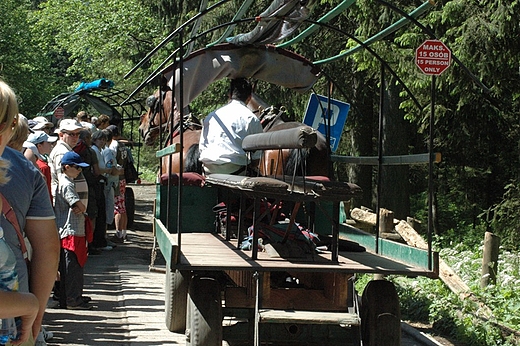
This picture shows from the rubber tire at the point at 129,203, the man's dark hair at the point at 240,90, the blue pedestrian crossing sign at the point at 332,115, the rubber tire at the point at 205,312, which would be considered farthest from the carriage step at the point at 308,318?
the rubber tire at the point at 129,203

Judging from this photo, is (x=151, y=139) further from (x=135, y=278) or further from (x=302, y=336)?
(x=302, y=336)

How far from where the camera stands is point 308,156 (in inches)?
371

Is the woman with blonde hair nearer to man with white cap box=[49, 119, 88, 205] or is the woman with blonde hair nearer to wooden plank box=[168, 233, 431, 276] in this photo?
wooden plank box=[168, 233, 431, 276]

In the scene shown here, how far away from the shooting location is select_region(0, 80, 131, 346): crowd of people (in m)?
3.28

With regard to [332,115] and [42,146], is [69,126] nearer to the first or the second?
[42,146]

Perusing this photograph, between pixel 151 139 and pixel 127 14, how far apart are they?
23.7 m

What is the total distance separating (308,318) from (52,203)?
9.05ft

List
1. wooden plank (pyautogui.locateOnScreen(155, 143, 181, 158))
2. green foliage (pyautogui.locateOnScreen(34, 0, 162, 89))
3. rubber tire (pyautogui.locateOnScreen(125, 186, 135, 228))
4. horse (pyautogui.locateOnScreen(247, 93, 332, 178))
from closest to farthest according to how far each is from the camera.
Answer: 1. wooden plank (pyautogui.locateOnScreen(155, 143, 181, 158))
2. horse (pyautogui.locateOnScreen(247, 93, 332, 178))
3. rubber tire (pyautogui.locateOnScreen(125, 186, 135, 228))
4. green foliage (pyautogui.locateOnScreen(34, 0, 162, 89))

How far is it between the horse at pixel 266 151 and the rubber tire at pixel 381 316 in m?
1.72

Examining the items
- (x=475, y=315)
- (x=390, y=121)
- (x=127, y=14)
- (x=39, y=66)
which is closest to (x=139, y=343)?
(x=475, y=315)

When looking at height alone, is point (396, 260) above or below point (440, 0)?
below

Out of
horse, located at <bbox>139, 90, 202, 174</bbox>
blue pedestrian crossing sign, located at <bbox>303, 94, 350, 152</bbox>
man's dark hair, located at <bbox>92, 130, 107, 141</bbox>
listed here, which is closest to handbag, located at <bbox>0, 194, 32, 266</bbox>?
horse, located at <bbox>139, 90, 202, 174</bbox>

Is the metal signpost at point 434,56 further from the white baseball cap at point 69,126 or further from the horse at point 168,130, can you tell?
the white baseball cap at point 69,126

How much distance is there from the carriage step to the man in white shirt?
2670 millimetres
